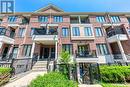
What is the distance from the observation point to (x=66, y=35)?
19.2 m

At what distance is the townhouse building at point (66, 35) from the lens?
55.8ft

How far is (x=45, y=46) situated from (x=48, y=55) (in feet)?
5.43

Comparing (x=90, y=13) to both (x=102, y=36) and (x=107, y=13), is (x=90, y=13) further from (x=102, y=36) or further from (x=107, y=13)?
(x=102, y=36)

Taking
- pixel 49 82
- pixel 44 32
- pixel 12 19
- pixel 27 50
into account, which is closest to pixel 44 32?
pixel 44 32

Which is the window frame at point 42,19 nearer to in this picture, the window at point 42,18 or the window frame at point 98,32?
the window at point 42,18

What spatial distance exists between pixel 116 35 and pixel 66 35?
26.0 feet

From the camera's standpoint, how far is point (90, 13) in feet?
70.6

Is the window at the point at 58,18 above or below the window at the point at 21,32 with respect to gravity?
above

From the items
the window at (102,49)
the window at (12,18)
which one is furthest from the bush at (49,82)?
the window at (12,18)

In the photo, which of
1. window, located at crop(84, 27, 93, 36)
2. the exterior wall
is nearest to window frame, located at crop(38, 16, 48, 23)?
the exterior wall

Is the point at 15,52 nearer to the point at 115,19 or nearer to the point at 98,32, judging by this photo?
the point at 98,32

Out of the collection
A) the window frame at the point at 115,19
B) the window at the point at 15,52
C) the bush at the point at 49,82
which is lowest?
the bush at the point at 49,82

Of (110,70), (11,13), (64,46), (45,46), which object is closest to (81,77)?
(110,70)

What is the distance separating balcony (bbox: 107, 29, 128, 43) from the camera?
17.1 meters
